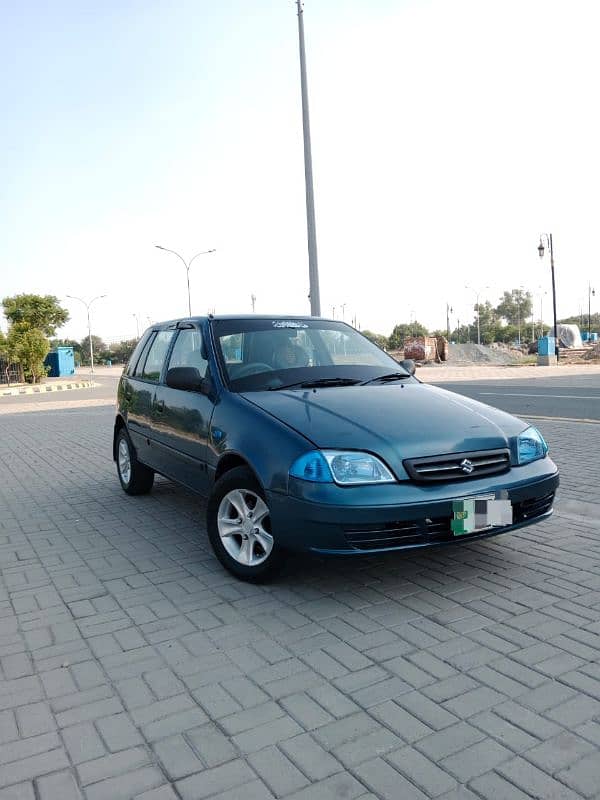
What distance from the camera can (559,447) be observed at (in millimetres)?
8320

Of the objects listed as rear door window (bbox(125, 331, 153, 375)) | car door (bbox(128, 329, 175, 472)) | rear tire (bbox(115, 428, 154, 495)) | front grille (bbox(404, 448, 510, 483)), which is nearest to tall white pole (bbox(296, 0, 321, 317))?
rear door window (bbox(125, 331, 153, 375))

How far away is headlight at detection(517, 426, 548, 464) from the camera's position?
13.2 ft

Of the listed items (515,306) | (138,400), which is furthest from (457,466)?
(515,306)

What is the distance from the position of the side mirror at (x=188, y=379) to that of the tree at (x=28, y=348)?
43.5 m

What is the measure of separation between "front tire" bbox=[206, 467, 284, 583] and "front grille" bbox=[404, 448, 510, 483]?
87 cm

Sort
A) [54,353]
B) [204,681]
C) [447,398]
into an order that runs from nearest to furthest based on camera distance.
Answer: [204,681] < [447,398] < [54,353]

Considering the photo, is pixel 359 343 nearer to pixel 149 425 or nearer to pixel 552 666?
pixel 149 425

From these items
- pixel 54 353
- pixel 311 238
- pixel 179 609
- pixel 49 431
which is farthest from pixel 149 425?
pixel 54 353

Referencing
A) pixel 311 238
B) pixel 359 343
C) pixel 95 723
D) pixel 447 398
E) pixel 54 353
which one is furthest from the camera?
pixel 54 353

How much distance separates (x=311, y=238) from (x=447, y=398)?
1058cm

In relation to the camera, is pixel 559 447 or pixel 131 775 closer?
pixel 131 775

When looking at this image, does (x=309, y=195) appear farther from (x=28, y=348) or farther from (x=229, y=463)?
(x=28, y=348)

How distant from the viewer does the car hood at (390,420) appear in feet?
11.8

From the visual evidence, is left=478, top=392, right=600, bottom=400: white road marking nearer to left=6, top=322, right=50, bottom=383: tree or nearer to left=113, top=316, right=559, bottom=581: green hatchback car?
left=113, top=316, right=559, bottom=581: green hatchback car
